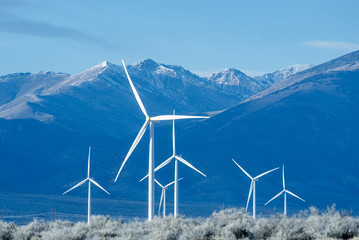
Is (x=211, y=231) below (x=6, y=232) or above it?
above

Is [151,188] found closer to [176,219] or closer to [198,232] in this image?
[176,219]

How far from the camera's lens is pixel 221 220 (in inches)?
1419

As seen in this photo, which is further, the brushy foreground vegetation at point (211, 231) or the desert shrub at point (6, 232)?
the desert shrub at point (6, 232)

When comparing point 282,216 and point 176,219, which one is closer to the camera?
point 176,219

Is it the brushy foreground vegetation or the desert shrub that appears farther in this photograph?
the desert shrub

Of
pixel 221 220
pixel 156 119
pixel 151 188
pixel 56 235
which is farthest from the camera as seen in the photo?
pixel 156 119

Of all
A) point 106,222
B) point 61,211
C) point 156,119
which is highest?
point 156,119

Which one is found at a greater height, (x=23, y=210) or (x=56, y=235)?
(x=56, y=235)

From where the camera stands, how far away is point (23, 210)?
196500 millimetres

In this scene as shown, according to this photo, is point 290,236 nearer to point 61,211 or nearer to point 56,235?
point 56,235

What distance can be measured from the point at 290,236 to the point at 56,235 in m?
9.65

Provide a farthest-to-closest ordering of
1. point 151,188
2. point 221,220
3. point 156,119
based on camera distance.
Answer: point 156,119 < point 151,188 < point 221,220

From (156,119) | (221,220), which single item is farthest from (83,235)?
(156,119)

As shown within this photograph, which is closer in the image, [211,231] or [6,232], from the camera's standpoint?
[211,231]
